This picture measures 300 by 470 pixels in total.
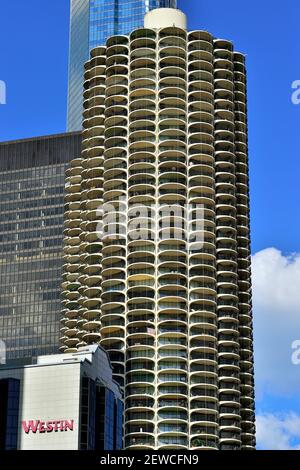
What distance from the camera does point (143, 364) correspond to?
197 m

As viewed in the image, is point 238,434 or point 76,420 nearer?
point 76,420

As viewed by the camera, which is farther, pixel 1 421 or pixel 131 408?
pixel 131 408

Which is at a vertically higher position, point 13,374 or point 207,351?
point 207,351
